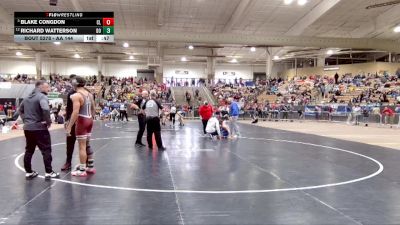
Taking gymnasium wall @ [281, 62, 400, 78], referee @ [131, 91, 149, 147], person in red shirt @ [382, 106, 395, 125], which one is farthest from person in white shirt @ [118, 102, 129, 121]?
gymnasium wall @ [281, 62, 400, 78]

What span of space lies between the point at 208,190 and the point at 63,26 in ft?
35.2

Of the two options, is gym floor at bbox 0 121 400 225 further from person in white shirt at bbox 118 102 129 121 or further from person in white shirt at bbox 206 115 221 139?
person in white shirt at bbox 118 102 129 121

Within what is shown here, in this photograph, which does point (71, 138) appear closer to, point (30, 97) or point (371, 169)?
point (30, 97)

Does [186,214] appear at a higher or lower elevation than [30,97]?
lower

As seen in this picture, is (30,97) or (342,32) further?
(342,32)

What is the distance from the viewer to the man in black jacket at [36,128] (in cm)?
636

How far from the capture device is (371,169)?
7.73 meters

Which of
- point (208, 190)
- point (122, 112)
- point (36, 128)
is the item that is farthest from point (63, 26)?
point (122, 112)

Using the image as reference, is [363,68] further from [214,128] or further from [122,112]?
[214,128]

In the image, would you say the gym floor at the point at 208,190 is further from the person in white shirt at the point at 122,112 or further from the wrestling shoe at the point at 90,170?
the person in white shirt at the point at 122,112

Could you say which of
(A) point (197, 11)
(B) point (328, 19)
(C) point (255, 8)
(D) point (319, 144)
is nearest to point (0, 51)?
(A) point (197, 11)

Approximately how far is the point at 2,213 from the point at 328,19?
31.9 m

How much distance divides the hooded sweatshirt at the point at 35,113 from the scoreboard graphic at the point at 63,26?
26.4 feet

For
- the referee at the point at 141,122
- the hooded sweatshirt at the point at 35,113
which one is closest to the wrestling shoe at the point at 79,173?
the hooded sweatshirt at the point at 35,113
